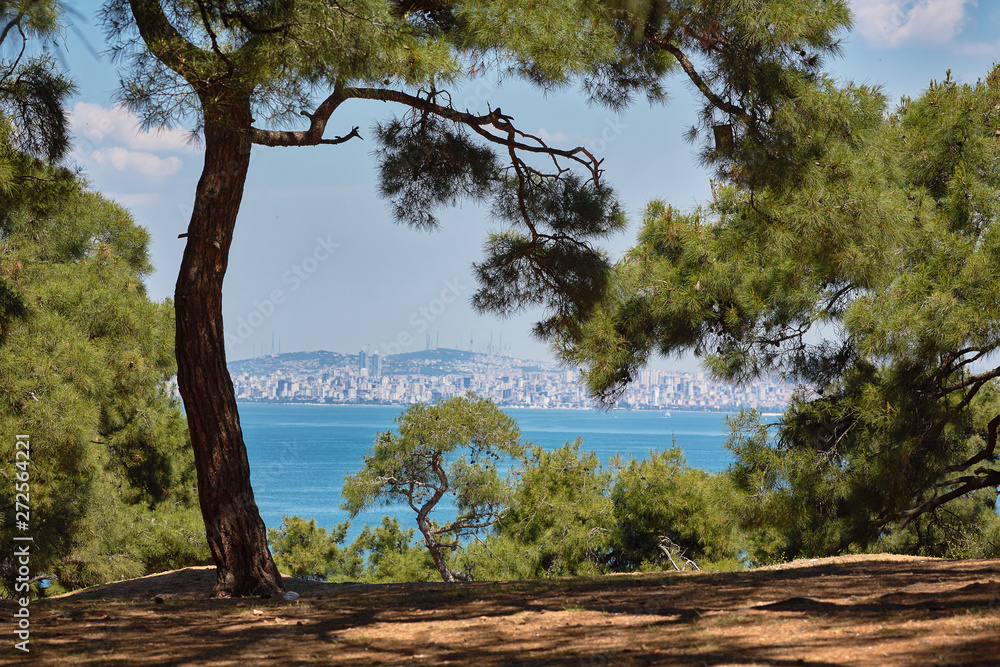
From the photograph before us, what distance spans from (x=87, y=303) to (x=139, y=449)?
3.22 meters

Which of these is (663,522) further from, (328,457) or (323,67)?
(328,457)

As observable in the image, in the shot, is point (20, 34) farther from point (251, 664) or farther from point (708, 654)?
point (708, 654)

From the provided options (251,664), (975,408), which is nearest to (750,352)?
(975,408)

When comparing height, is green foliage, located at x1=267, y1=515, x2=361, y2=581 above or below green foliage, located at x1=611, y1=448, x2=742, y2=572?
below

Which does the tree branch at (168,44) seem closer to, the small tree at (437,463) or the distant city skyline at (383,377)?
the small tree at (437,463)

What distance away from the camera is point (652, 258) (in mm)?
6641

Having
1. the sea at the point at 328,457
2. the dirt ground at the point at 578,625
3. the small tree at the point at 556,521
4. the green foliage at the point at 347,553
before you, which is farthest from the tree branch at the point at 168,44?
the sea at the point at 328,457

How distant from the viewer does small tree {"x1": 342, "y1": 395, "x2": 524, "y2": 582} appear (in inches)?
423

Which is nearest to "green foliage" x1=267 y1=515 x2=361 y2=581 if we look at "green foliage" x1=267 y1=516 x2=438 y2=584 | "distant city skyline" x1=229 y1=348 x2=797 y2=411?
"green foliage" x1=267 y1=516 x2=438 y2=584

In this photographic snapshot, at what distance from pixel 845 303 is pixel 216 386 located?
14.3 feet

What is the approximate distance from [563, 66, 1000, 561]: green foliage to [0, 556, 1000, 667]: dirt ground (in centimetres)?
170

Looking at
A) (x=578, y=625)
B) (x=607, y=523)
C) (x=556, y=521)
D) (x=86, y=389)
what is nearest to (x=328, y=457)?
(x=556, y=521)

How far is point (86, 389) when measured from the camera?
6668mm

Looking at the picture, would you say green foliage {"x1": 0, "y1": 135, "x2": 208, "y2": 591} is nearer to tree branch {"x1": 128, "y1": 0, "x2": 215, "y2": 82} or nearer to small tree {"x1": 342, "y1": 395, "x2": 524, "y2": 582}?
tree branch {"x1": 128, "y1": 0, "x2": 215, "y2": 82}
